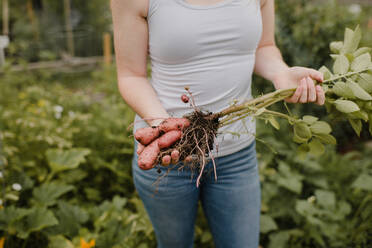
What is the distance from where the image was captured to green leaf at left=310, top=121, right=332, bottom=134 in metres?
0.98

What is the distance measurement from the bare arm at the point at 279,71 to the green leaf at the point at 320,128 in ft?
0.28

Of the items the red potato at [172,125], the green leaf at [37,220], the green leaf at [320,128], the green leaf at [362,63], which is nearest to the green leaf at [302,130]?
the green leaf at [320,128]

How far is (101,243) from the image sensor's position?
62.4 inches

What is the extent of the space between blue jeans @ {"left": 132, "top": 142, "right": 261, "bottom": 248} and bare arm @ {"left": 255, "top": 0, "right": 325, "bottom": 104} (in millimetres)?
283

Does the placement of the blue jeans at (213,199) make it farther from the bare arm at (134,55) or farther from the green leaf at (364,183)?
the green leaf at (364,183)

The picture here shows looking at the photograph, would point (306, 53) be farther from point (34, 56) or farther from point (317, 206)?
point (34, 56)

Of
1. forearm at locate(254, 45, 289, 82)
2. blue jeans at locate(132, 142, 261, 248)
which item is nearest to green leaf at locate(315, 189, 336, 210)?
blue jeans at locate(132, 142, 261, 248)

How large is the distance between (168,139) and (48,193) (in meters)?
1.19

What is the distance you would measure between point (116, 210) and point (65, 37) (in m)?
5.08

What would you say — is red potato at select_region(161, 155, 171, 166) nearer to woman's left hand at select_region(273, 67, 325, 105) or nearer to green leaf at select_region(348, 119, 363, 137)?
woman's left hand at select_region(273, 67, 325, 105)

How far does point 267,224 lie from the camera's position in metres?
1.74

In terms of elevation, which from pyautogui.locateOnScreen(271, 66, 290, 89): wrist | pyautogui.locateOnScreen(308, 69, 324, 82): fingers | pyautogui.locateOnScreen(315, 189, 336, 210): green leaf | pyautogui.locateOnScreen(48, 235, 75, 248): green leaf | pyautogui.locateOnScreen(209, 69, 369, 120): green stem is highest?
pyautogui.locateOnScreen(308, 69, 324, 82): fingers

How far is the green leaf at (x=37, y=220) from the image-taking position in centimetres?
152

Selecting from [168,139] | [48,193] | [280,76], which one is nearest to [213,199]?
[168,139]
